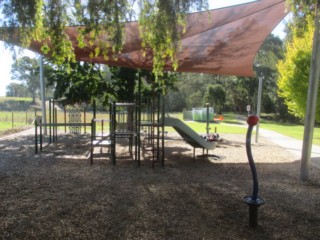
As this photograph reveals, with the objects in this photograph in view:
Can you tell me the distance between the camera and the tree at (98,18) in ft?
15.8

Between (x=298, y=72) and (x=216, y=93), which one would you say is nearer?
(x=298, y=72)

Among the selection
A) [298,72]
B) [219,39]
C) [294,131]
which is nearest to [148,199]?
[219,39]

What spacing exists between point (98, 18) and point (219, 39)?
3526 mm

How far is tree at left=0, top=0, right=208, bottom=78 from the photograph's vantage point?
4809 mm

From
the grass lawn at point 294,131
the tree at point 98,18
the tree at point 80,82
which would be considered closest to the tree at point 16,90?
the grass lawn at point 294,131

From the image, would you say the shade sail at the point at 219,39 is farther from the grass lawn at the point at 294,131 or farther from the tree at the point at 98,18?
the grass lawn at the point at 294,131

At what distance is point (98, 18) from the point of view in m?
5.17

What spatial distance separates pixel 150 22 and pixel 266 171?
177 inches

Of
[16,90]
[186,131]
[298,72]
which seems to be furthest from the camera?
[16,90]

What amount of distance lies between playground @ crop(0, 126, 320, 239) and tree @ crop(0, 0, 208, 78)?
2.51 metres

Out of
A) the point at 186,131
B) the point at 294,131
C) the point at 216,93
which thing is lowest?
the point at 294,131

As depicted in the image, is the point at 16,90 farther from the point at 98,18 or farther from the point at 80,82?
the point at 98,18

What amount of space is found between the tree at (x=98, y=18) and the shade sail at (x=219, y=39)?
557mm

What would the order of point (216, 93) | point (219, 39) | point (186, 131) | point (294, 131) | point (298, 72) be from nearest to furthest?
point (219, 39)
point (186, 131)
point (298, 72)
point (294, 131)
point (216, 93)
